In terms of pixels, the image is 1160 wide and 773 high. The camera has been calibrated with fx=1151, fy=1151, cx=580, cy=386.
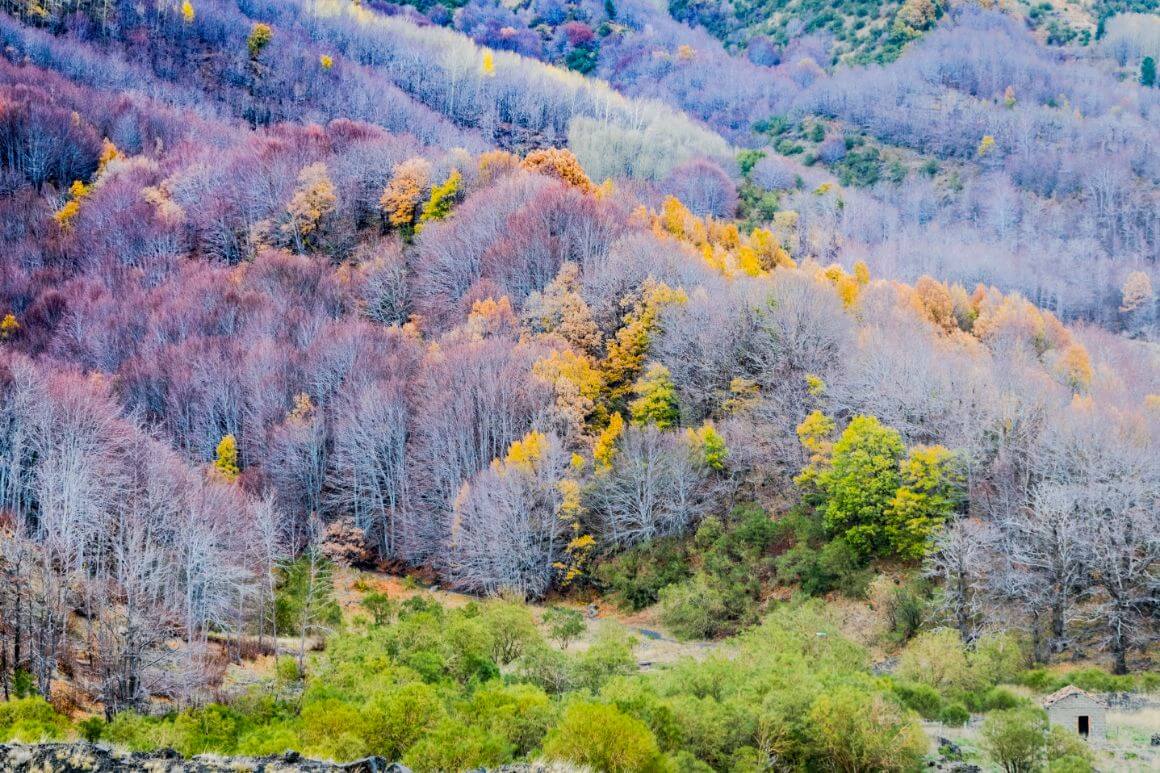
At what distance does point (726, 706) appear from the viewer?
31.3 meters

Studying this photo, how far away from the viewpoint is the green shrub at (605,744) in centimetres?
2669

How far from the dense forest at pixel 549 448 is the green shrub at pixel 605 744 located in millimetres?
89

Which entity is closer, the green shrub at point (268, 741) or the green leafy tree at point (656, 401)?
the green shrub at point (268, 741)

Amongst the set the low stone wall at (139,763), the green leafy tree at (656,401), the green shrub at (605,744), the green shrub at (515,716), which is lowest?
the green leafy tree at (656,401)

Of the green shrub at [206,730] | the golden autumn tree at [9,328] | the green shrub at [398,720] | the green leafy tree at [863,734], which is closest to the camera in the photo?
the green shrub at [398,720]

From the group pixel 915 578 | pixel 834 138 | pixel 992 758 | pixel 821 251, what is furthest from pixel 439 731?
pixel 834 138

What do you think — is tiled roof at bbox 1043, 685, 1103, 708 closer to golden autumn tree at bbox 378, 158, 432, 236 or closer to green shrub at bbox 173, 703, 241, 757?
green shrub at bbox 173, 703, 241, 757

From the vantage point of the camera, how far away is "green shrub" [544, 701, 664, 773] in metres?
26.7

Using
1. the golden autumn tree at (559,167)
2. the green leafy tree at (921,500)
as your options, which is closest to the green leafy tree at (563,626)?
the green leafy tree at (921,500)

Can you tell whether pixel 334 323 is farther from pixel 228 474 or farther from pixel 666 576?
pixel 666 576

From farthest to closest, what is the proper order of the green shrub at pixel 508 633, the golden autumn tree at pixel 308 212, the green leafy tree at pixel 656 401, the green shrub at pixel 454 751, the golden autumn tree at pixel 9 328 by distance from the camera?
the golden autumn tree at pixel 308 212 < the golden autumn tree at pixel 9 328 < the green leafy tree at pixel 656 401 < the green shrub at pixel 508 633 < the green shrub at pixel 454 751

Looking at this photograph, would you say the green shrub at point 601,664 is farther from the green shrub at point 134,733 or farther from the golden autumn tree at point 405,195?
the golden autumn tree at point 405,195

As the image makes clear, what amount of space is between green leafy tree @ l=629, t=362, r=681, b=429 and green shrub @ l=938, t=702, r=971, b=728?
3062 cm

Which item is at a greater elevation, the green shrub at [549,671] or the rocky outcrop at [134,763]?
the rocky outcrop at [134,763]
